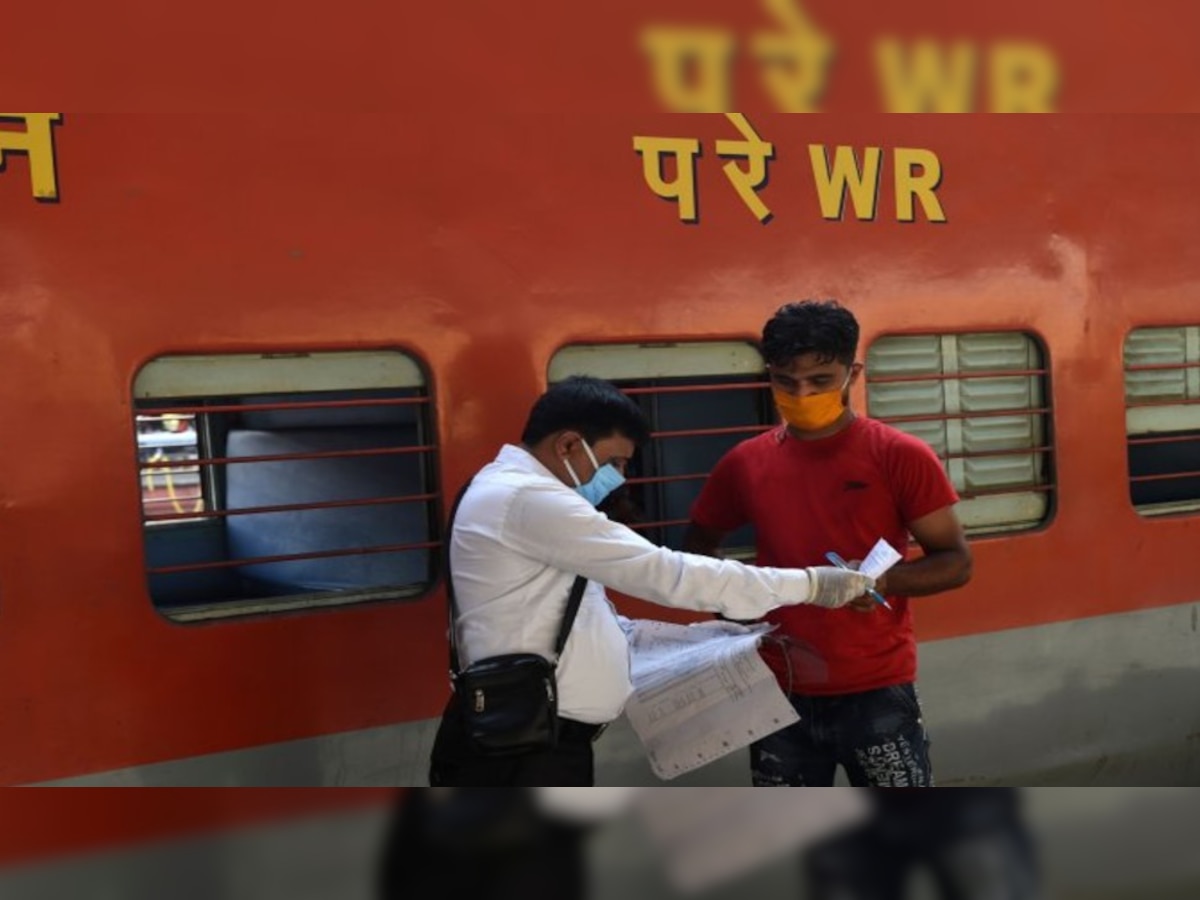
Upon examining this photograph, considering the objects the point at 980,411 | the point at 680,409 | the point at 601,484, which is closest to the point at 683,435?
the point at 680,409

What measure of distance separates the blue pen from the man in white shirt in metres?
0.04

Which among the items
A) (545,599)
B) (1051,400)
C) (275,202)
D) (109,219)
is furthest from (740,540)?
(109,219)

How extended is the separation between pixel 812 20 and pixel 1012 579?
1.80 meters

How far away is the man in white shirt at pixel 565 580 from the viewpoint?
228 centimetres

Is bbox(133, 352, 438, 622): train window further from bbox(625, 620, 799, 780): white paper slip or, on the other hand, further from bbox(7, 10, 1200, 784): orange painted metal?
bbox(625, 620, 799, 780): white paper slip

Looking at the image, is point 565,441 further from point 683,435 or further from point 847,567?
point 683,435

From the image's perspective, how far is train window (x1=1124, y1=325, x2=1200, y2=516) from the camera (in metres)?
4.09

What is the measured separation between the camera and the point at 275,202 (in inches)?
105

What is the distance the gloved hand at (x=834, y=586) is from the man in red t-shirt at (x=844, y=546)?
9 centimetres

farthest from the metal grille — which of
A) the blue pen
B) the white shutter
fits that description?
the white shutter

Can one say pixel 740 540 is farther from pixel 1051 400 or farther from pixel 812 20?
pixel 812 20

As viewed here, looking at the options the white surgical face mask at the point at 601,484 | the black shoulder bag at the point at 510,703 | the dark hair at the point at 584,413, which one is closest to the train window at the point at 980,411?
the white surgical face mask at the point at 601,484

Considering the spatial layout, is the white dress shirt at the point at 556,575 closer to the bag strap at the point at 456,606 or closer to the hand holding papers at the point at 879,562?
the bag strap at the point at 456,606

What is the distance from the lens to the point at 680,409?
11.1 ft
